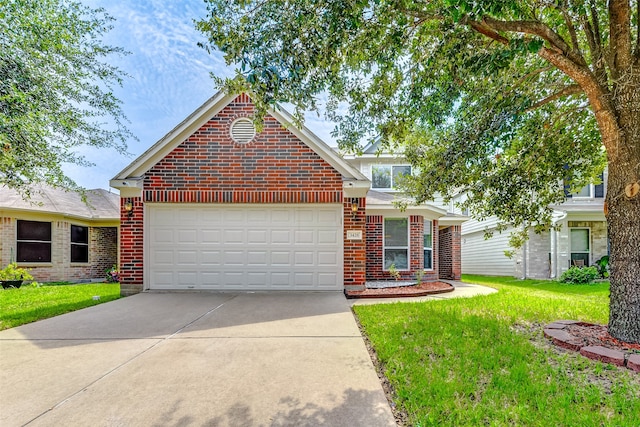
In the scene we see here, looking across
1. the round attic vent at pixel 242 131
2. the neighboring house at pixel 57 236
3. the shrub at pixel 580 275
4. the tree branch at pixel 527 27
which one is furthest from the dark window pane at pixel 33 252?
the shrub at pixel 580 275

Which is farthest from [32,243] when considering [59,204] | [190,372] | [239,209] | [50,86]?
[190,372]

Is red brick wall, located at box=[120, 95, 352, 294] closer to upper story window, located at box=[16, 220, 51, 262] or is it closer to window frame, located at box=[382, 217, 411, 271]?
window frame, located at box=[382, 217, 411, 271]

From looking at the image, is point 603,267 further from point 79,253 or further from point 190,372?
point 79,253

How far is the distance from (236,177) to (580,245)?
14.5 m

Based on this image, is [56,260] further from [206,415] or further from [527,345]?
[527,345]

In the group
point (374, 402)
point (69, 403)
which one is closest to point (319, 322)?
point (374, 402)

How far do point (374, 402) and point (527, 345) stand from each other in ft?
8.19

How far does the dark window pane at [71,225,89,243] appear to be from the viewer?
13335 millimetres

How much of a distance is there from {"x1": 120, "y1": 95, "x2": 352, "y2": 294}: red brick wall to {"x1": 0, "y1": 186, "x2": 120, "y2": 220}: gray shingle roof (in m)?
4.11

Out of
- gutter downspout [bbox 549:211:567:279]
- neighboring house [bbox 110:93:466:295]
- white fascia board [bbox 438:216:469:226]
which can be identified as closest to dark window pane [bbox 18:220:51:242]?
neighboring house [bbox 110:93:466:295]

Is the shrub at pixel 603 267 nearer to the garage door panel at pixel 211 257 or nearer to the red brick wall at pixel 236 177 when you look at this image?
the red brick wall at pixel 236 177

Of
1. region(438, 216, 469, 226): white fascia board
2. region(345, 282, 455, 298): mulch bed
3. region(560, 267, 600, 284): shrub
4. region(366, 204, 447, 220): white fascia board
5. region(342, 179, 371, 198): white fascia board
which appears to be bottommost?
region(560, 267, 600, 284): shrub

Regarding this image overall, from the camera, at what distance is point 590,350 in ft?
12.5

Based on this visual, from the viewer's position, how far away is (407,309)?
6352 millimetres
